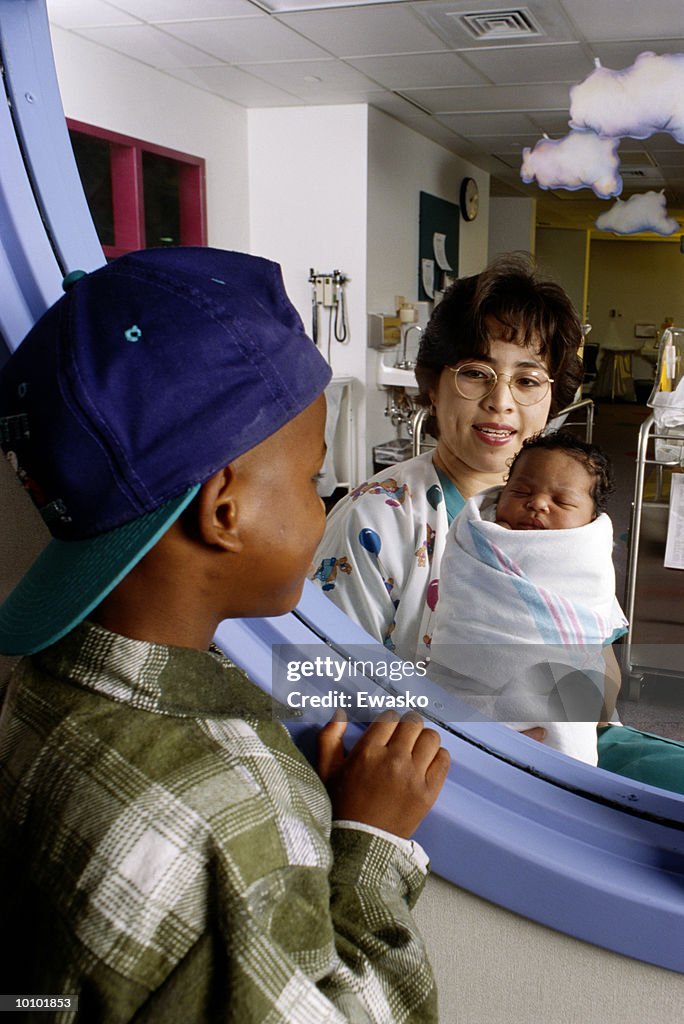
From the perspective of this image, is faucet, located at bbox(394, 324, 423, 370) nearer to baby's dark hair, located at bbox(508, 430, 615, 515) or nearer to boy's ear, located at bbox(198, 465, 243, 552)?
baby's dark hair, located at bbox(508, 430, 615, 515)

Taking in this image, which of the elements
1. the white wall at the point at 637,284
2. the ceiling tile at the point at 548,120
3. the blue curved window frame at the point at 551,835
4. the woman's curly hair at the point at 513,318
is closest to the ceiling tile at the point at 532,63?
the ceiling tile at the point at 548,120

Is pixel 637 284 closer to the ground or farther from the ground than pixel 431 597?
farther from the ground

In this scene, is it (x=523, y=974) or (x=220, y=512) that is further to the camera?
(x=523, y=974)

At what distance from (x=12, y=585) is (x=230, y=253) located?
0.28m

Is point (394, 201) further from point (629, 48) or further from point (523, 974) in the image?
point (523, 974)

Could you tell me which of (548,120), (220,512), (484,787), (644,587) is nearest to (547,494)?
(484,787)

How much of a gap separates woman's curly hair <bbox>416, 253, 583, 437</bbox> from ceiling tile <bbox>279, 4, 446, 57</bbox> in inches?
88.8

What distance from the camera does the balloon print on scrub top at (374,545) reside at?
0.85 m

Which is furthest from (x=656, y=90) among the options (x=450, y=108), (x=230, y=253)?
(x=450, y=108)

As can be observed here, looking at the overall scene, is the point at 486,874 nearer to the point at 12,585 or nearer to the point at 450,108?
the point at 12,585

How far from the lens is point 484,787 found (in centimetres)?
50

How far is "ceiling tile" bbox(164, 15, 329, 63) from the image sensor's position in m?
2.92

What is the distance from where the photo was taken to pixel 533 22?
108 inches

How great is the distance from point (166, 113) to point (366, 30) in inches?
42.3
